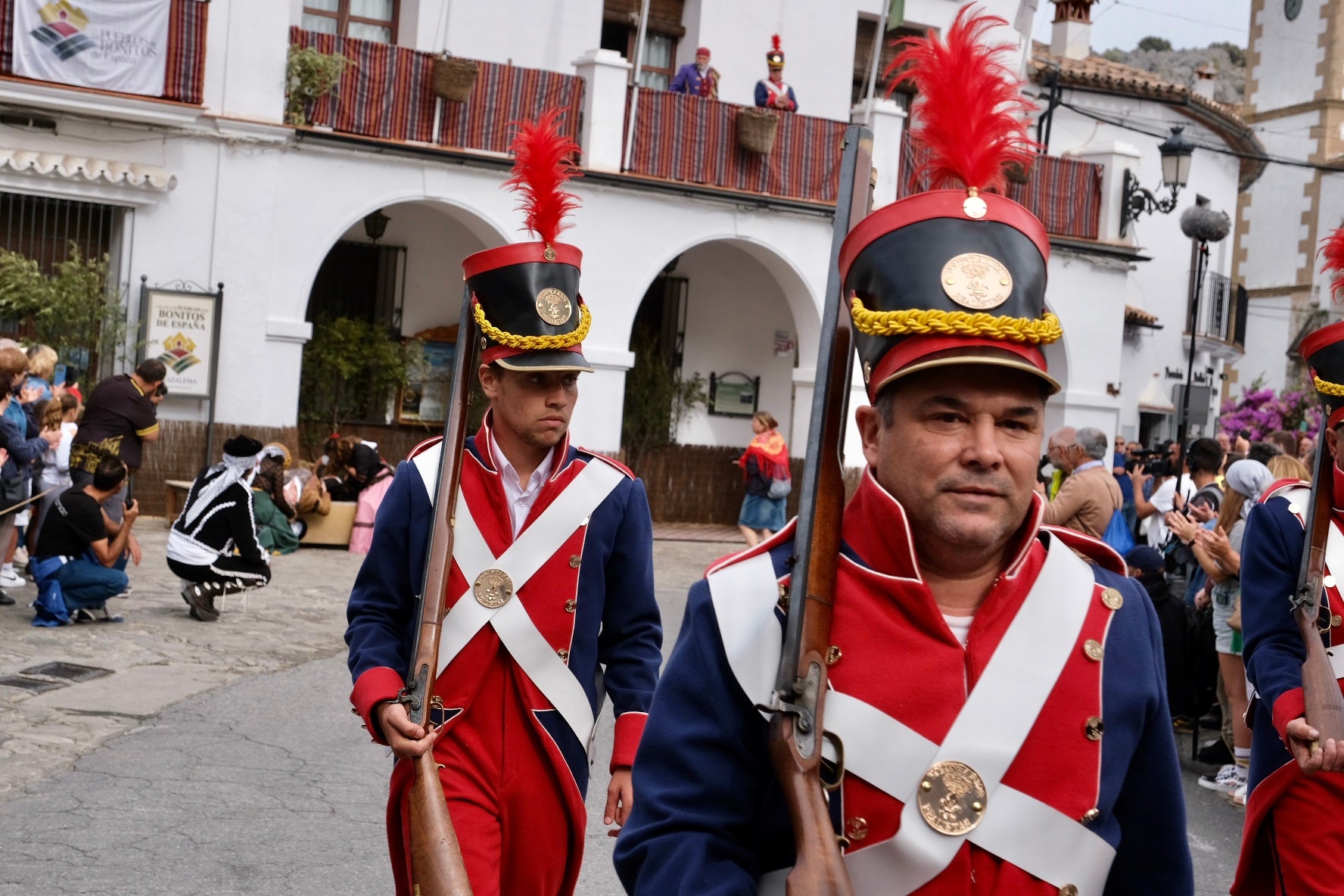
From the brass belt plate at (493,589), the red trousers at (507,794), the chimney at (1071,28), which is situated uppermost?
the chimney at (1071,28)

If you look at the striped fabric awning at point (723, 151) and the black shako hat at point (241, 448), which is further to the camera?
the striped fabric awning at point (723, 151)

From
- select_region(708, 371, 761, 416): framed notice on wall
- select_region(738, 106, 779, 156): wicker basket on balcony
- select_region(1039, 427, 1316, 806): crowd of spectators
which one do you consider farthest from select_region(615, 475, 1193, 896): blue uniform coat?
select_region(708, 371, 761, 416): framed notice on wall

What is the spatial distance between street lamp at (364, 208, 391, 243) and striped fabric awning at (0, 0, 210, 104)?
3.49 meters

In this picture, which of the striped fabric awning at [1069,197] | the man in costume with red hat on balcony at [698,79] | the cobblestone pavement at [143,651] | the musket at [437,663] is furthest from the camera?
the striped fabric awning at [1069,197]

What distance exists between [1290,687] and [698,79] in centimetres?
1912

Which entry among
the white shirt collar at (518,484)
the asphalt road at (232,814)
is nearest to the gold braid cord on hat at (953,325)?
the white shirt collar at (518,484)

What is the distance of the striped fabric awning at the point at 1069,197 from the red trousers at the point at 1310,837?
70.4ft

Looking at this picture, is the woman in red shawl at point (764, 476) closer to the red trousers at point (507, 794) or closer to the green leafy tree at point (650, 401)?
the green leafy tree at point (650, 401)

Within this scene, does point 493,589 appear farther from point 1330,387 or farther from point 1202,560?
point 1202,560

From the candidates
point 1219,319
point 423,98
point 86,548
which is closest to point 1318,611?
point 86,548

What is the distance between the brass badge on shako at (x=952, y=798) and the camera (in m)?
2.50

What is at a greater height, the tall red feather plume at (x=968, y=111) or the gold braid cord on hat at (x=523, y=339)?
the tall red feather plume at (x=968, y=111)

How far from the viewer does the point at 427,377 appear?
22.5 meters

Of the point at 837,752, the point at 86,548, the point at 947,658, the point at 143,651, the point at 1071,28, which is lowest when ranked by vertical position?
the point at 143,651
